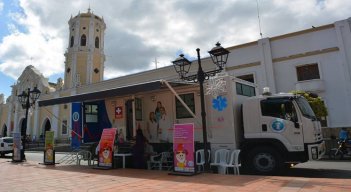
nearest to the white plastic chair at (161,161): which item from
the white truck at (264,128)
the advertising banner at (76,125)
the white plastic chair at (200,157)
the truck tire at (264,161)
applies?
the white plastic chair at (200,157)

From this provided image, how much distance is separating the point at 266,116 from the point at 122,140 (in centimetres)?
612

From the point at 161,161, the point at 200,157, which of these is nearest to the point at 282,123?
the point at 200,157

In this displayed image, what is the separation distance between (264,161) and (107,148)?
5.93 meters

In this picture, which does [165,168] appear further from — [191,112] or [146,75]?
[146,75]

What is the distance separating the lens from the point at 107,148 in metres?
11.2

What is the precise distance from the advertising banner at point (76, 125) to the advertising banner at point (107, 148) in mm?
2509

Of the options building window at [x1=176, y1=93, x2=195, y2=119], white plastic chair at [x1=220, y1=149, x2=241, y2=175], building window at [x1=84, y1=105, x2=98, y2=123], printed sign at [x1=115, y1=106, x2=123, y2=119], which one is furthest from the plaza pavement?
building window at [x1=84, y1=105, x2=98, y2=123]

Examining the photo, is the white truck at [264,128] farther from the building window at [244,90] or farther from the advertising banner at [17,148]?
the advertising banner at [17,148]

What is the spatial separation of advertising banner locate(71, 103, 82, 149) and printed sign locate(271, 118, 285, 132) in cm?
883

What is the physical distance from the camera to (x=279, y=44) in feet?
67.7

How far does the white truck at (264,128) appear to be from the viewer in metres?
8.69

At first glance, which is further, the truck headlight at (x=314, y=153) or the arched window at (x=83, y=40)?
the arched window at (x=83, y=40)

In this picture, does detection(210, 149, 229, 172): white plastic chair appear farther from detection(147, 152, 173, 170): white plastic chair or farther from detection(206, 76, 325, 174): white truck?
detection(147, 152, 173, 170): white plastic chair

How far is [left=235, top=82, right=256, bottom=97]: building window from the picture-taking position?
10.2 metres
